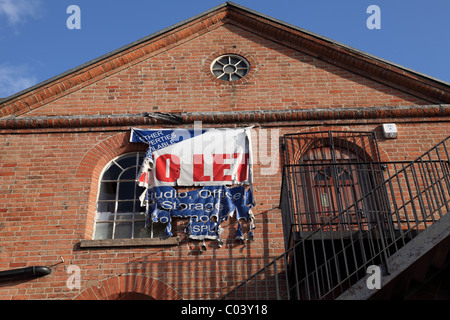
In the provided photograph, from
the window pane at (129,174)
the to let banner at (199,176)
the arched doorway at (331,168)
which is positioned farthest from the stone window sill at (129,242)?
the arched doorway at (331,168)

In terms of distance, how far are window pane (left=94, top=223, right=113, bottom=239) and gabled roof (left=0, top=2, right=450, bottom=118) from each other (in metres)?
2.92

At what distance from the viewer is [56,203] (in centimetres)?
920

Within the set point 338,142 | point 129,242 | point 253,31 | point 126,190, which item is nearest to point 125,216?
point 126,190

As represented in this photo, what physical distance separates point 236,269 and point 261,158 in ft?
7.07

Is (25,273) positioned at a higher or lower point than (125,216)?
lower

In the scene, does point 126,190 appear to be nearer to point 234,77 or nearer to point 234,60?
point 234,77

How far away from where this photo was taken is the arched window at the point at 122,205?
9148 mm

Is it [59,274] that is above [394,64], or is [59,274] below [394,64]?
below

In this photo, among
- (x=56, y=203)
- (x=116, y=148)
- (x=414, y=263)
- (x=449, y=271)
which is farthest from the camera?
(x=116, y=148)

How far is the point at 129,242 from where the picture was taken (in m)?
8.67

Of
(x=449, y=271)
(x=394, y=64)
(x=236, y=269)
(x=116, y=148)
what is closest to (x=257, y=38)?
(x=394, y=64)

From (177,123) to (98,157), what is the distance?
1538 mm

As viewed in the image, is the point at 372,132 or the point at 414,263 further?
the point at 372,132
